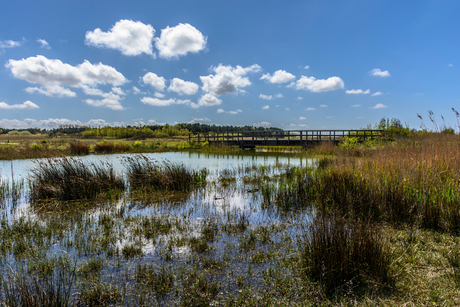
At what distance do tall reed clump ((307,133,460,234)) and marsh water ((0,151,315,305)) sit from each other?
120cm

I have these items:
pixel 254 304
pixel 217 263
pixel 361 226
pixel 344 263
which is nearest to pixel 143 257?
pixel 217 263

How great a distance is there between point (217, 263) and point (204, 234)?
Result: 3.67 feet

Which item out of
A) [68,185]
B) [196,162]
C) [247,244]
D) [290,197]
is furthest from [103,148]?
[247,244]

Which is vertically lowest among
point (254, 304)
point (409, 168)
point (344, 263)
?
point (254, 304)

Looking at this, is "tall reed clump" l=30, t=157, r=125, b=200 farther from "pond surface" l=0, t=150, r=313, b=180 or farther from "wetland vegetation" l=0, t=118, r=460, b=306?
"pond surface" l=0, t=150, r=313, b=180

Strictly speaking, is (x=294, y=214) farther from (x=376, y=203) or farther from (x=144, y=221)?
(x=144, y=221)

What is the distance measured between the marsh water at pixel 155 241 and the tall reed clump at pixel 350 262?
49cm

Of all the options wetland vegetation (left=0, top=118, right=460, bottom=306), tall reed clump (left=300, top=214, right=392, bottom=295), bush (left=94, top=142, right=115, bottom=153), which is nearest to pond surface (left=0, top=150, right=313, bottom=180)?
wetland vegetation (left=0, top=118, right=460, bottom=306)

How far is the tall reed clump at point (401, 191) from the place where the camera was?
439 centimetres

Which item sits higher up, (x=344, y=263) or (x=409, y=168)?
(x=409, y=168)

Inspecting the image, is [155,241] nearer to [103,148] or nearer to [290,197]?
[290,197]

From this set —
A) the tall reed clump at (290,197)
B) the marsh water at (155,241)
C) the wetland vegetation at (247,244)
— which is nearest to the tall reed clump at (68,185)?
the wetland vegetation at (247,244)

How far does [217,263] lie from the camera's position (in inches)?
137

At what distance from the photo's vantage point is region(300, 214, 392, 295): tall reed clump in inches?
111
